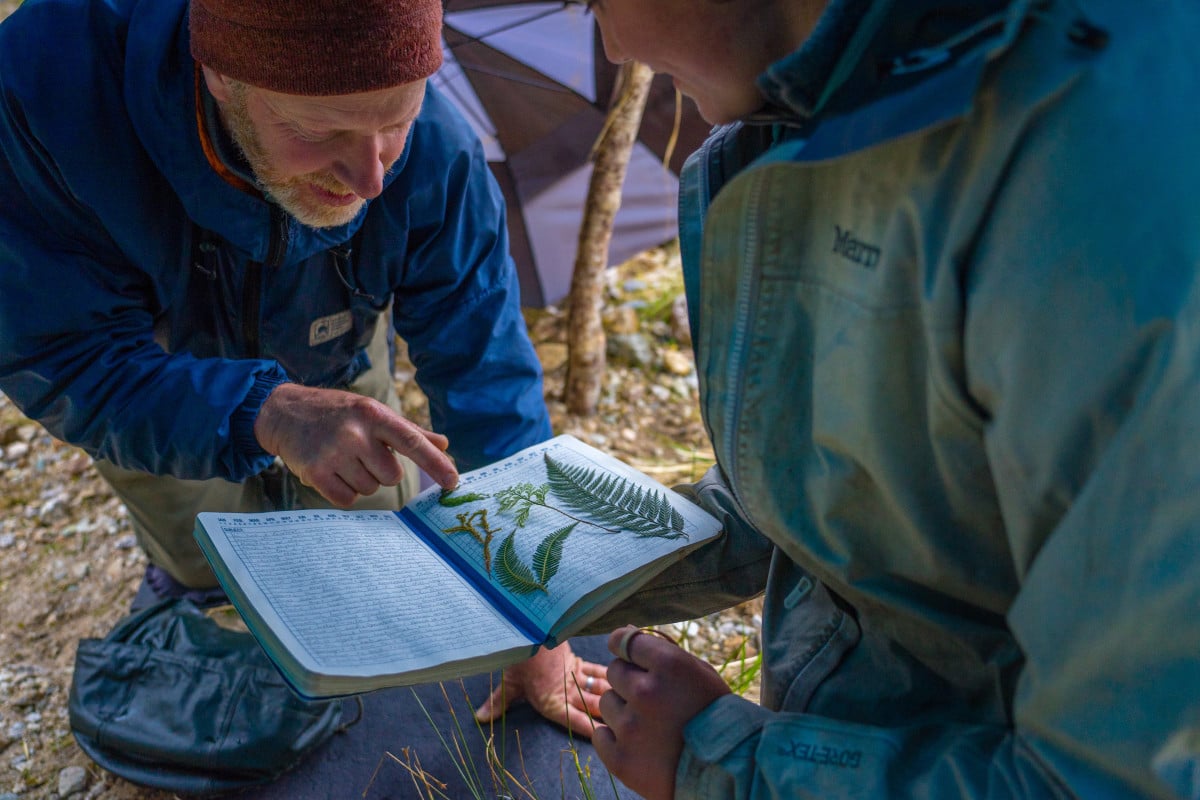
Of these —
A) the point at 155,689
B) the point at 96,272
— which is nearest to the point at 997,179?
the point at 96,272

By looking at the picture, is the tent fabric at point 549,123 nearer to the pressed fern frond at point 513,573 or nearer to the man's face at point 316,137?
the man's face at point 316,137

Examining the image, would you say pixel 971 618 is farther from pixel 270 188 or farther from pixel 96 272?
pixel 96 272

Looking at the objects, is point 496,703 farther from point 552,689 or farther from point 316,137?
point 316,137

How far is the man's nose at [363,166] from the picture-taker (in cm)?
167

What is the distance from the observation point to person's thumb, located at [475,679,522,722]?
1.98m

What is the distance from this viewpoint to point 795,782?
1.02m

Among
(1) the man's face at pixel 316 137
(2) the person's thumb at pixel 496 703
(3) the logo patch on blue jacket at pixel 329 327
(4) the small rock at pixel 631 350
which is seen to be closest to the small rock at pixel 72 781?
(2) the person's thumb at pixel 496 703

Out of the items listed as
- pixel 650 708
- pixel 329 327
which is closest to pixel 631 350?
pixel 329 327

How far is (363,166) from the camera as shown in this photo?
66.2 inches

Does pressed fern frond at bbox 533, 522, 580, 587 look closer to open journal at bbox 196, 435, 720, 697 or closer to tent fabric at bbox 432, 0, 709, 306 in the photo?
open journal at bbox 196, 435, 720, 697

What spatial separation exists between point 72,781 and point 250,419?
0.98m

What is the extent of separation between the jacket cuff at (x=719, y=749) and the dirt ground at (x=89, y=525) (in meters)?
0.92

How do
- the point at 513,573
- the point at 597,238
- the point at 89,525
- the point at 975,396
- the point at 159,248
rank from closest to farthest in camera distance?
the point at 975,396 < the point at 513,573 < the point at 159,248 < the point at 89,525 < the point at 597,238

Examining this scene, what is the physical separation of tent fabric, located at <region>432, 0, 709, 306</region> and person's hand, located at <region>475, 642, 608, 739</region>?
7.02 feet
